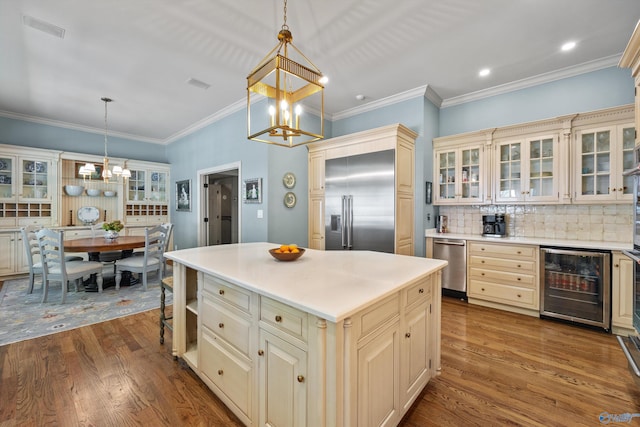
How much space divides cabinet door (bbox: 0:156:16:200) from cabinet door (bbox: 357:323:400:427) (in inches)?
260

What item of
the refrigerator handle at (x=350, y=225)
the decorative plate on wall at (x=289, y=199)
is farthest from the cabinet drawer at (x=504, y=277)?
the decorative plate on wall at (x=289, y=199)

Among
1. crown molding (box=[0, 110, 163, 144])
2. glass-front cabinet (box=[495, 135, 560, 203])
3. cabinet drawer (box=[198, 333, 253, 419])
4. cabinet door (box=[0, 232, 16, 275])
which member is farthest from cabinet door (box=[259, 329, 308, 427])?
crown molding (box=[0, 110, 163, 144])

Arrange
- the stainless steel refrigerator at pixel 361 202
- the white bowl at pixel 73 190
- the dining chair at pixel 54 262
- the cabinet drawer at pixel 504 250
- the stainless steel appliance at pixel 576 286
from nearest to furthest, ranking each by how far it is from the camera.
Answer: the stainless steel appliance at pixel 576 286, the cabinet drawer at pixel 504 250, the dining chair at pixel 54 262, the stainless steel refrigerator at pixel 361 202, the white bowl at pixel 73 190

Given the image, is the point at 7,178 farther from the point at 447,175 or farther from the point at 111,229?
the point at 447,175

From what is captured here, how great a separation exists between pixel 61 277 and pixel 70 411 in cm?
252

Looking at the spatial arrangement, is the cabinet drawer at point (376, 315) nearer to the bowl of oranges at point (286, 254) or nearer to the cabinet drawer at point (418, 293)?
the cabinet drawer at point (418, 293)

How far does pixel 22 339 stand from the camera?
2.61 m

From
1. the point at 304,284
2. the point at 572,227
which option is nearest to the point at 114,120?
the point at 304,284

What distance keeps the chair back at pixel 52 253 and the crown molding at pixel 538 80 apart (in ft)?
18.7

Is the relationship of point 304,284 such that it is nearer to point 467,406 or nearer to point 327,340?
point 327,340

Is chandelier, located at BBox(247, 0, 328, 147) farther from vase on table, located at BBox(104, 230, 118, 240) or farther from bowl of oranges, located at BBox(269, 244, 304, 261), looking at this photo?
vase on table, located at BBox(104, 230, 118, 240)

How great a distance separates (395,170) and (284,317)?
272cm

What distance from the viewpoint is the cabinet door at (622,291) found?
105 inches

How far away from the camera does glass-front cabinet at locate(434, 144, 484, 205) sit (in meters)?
3.84
